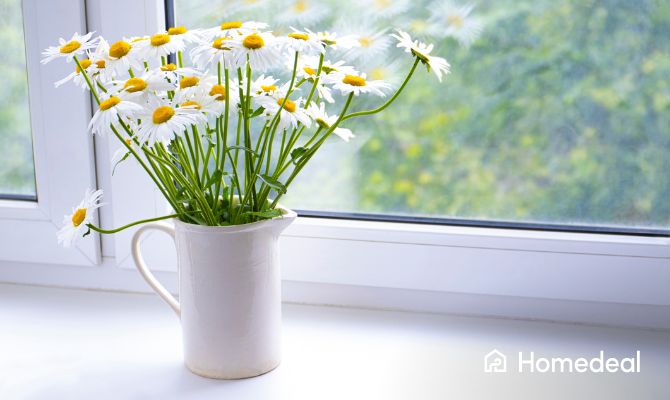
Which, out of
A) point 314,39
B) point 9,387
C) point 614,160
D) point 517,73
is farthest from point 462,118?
point 9,387

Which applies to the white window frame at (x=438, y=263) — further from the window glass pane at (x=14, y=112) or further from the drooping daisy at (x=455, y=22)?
the drooping daisy at (x=455, y=22)

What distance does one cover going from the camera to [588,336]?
859mm

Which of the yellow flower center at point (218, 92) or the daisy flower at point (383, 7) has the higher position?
the daisy flower at point (383, 7)

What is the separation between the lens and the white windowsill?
2.44 feet

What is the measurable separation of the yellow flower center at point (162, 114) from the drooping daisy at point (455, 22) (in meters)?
0.38

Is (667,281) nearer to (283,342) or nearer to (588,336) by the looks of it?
(588,336)

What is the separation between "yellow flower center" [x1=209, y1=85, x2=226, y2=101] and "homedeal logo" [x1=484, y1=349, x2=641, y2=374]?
39 centimetres

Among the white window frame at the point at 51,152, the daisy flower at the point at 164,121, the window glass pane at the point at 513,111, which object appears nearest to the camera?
the daisy flower at the point at 164,121

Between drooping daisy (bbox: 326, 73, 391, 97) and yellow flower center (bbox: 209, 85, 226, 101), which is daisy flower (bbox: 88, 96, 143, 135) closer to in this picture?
yellow flower center (bbox: 209, 85, 226, 101)

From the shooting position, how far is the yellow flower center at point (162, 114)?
0.63 m

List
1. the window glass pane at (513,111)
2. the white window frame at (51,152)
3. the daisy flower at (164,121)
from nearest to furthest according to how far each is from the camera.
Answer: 1. the daisy flower at (164,121)
2. the window glass pane at (513,111)
3. the white window frame at (51,152)

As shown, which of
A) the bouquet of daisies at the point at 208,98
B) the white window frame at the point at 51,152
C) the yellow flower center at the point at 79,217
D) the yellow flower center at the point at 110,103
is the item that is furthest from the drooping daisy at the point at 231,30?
the white window frame at the point at 51,152

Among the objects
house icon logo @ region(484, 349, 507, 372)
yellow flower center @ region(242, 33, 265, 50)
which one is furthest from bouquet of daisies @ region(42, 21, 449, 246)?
house icon logo @ region(484, 349, 507, 372)

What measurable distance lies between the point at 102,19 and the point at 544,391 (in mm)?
684
